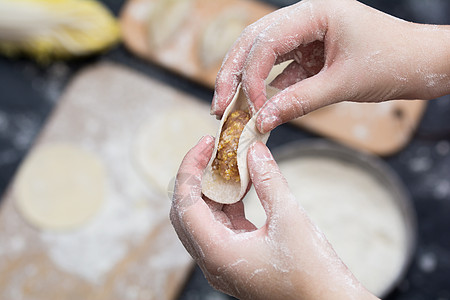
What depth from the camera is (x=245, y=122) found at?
957 mm

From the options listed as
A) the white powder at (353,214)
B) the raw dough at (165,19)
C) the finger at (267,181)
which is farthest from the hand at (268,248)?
the raw dough at (165,19)

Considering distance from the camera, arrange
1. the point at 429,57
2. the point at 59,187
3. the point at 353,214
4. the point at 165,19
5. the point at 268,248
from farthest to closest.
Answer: the point at 165,19 < the point at 59,187 < the point at 353,214 < the point at 429,57 < the point at 268,248

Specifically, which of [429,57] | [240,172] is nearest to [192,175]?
[240,172]

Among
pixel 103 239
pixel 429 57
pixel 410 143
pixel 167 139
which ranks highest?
pixel 429 57

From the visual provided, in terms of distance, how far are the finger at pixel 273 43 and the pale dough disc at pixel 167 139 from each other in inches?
28.8

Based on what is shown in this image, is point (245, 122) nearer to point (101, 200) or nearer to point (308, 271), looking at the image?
point (308, 271)

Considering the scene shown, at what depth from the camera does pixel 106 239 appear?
61.8 inches

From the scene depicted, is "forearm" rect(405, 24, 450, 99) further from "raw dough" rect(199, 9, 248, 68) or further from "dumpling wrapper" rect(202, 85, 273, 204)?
"raw dough" rect(199, 9, 248, 68)

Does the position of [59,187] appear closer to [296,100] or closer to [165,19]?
[165,19]

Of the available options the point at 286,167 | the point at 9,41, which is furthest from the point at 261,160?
the point at 9,41

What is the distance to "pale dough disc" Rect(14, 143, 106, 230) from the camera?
5.18ft

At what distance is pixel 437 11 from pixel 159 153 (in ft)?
4.15

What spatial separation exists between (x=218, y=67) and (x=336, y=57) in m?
0.81

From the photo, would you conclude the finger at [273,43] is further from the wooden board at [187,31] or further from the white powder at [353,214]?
the wooden board at [187,31]
